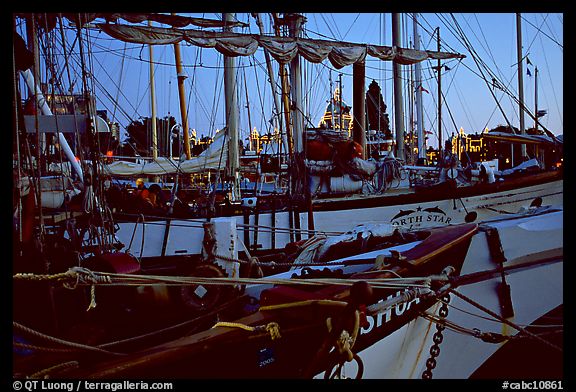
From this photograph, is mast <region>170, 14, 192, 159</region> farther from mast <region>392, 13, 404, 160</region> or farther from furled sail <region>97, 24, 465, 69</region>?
mast <region>392, 13, 404, 160</region>

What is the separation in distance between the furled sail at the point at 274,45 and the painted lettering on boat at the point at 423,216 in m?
3.94

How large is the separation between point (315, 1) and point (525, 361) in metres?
4.82

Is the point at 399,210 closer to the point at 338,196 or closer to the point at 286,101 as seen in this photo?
the point at 338,196

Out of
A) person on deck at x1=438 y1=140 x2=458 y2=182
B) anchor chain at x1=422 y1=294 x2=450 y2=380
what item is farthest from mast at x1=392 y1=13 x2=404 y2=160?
anchor chain at x1=422 y1=294 x2=450 y2=380

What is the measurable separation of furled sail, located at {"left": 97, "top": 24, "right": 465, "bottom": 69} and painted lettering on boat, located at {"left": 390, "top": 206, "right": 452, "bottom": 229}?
3.94 metres

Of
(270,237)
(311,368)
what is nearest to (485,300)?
(311,368)

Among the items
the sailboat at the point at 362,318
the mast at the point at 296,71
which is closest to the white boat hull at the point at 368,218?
the mast at the point at 296,71

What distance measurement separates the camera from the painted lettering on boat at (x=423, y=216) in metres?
11.8

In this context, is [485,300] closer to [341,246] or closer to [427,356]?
[427,356]

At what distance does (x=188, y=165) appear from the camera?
13242 millimetres

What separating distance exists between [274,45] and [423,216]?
17.4 ft

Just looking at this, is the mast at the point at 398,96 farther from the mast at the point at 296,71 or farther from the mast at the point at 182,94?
the mast at the point at 182,94

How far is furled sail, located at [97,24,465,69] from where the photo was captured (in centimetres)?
1046

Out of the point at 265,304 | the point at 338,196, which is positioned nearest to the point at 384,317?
the point at 265,304
